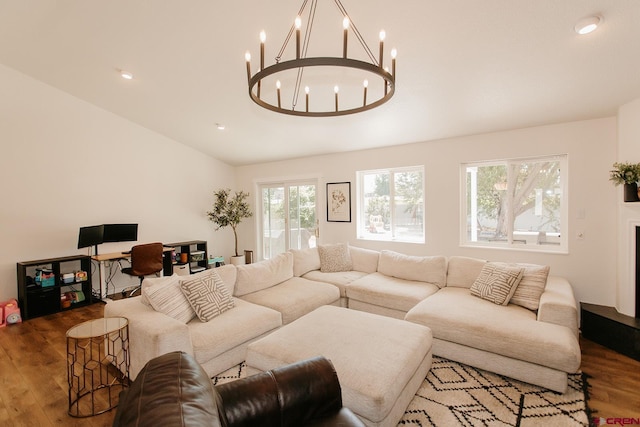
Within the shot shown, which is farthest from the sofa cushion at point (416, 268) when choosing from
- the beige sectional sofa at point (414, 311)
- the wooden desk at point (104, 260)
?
the wooden desk at point (104, 260)

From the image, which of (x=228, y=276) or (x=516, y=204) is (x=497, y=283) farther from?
(x=228, y=276)

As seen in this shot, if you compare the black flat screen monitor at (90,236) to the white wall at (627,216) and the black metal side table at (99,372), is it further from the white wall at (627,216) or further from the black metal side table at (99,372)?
the white wall at (627,216)

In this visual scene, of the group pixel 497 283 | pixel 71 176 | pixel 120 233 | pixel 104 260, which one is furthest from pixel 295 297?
pixel 71 176

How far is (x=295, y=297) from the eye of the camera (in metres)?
3.27

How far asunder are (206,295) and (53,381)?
134 centimetres

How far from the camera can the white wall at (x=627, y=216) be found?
2865 mm

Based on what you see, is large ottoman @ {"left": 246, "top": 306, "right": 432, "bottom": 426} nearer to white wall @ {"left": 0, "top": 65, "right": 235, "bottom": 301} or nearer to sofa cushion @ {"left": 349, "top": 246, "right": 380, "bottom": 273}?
sofa cushion @ {"left": 349, "top": 246, "right": 380, "bottom": 273}

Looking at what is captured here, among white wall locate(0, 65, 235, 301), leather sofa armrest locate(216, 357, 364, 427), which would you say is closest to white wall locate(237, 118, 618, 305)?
leather sofa armrest locate(216, 357, 364, 427)

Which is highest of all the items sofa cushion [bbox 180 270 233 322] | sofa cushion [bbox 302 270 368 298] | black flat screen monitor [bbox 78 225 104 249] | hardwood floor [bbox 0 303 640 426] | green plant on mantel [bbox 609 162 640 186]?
green plant on mantel [bbox 609 162 640 186]

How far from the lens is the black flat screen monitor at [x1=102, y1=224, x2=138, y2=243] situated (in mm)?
4773

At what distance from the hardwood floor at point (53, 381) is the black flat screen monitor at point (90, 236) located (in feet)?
4.28

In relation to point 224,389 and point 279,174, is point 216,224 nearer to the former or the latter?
point 279,174

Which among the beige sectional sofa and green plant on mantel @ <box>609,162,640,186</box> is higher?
green plant on mantel @ <box>609,162,640,186</box>

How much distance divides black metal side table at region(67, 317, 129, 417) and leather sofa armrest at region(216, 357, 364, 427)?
1289 millimetres
